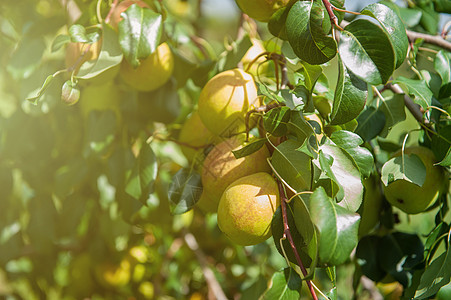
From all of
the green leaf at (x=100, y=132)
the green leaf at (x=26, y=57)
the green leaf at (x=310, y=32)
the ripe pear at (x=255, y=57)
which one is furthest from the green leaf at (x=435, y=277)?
the green leaf at (x=26, y=57)

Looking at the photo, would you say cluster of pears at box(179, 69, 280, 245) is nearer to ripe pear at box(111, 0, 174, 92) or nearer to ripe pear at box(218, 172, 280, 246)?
ripe pear at box(218, 172, 280, 246)

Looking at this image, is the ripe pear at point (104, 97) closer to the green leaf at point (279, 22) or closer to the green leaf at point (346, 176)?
the green leaf at point (279, 22)

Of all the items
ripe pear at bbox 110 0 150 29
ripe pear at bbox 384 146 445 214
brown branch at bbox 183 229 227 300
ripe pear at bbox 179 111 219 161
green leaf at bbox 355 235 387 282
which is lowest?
brown branch at bbox 183 229 227 300

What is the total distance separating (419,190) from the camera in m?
0.74

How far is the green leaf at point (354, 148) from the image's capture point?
62 cm

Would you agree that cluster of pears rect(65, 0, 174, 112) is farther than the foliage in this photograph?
Yes

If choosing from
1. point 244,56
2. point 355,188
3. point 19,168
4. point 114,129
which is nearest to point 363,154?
point 355,188

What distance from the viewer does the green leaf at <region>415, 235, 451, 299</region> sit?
0.64m

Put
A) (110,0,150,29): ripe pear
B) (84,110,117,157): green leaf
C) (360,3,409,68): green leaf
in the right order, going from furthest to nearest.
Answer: (84,110,117,157): green leaf
(110,0,150,29): ripe pear
(360,3,409,68): green leaf

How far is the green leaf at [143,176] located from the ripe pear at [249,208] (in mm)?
262

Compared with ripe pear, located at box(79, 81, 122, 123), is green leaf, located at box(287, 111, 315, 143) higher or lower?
higher

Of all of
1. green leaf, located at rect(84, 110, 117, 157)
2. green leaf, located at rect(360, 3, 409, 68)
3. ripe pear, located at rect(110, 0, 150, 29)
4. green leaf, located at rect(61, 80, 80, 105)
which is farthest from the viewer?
green leaf, located at rect(84, 110, 117, 157)

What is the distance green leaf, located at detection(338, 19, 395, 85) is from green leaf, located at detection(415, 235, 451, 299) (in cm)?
28

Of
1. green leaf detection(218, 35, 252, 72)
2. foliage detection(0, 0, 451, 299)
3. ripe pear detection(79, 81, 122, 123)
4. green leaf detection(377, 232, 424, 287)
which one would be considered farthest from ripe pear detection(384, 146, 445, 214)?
ripe pear detection(79, 81, 122, 123)
